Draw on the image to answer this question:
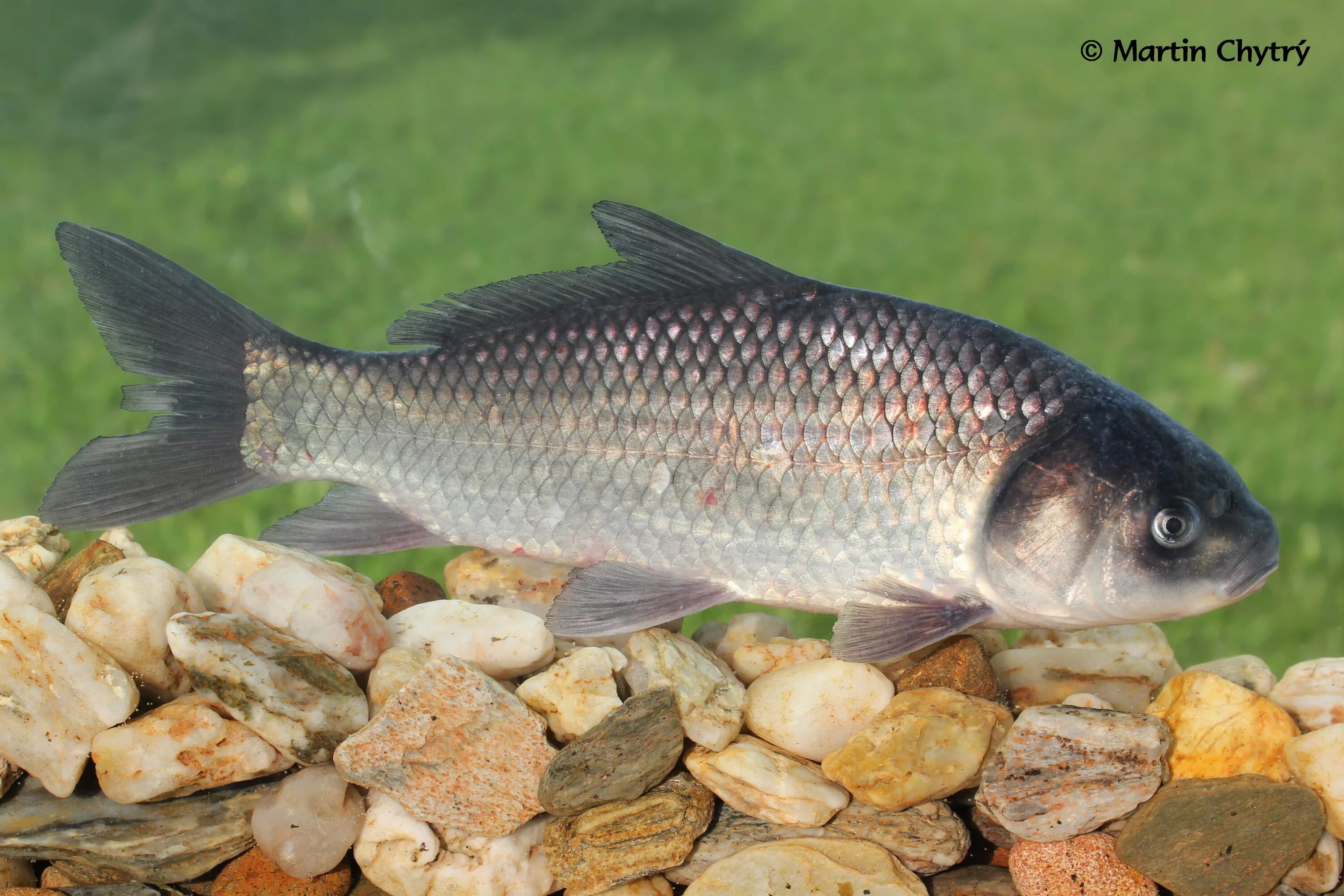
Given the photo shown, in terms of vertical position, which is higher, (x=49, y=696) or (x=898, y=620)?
(x=898, y=620)

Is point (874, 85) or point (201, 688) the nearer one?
point (201, 688)

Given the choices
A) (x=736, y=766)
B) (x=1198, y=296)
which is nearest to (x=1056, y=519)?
(x=736, y=766)

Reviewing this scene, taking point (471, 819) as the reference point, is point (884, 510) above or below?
above

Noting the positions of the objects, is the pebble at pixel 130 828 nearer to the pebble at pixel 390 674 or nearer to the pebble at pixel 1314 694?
the pebble at pixel 390 674

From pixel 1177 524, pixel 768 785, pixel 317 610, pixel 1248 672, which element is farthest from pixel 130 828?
pixel 1248 672

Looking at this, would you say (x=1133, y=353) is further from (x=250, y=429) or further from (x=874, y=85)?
(x=250, y=429)

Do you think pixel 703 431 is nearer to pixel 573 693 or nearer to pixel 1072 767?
pixel 573 693
